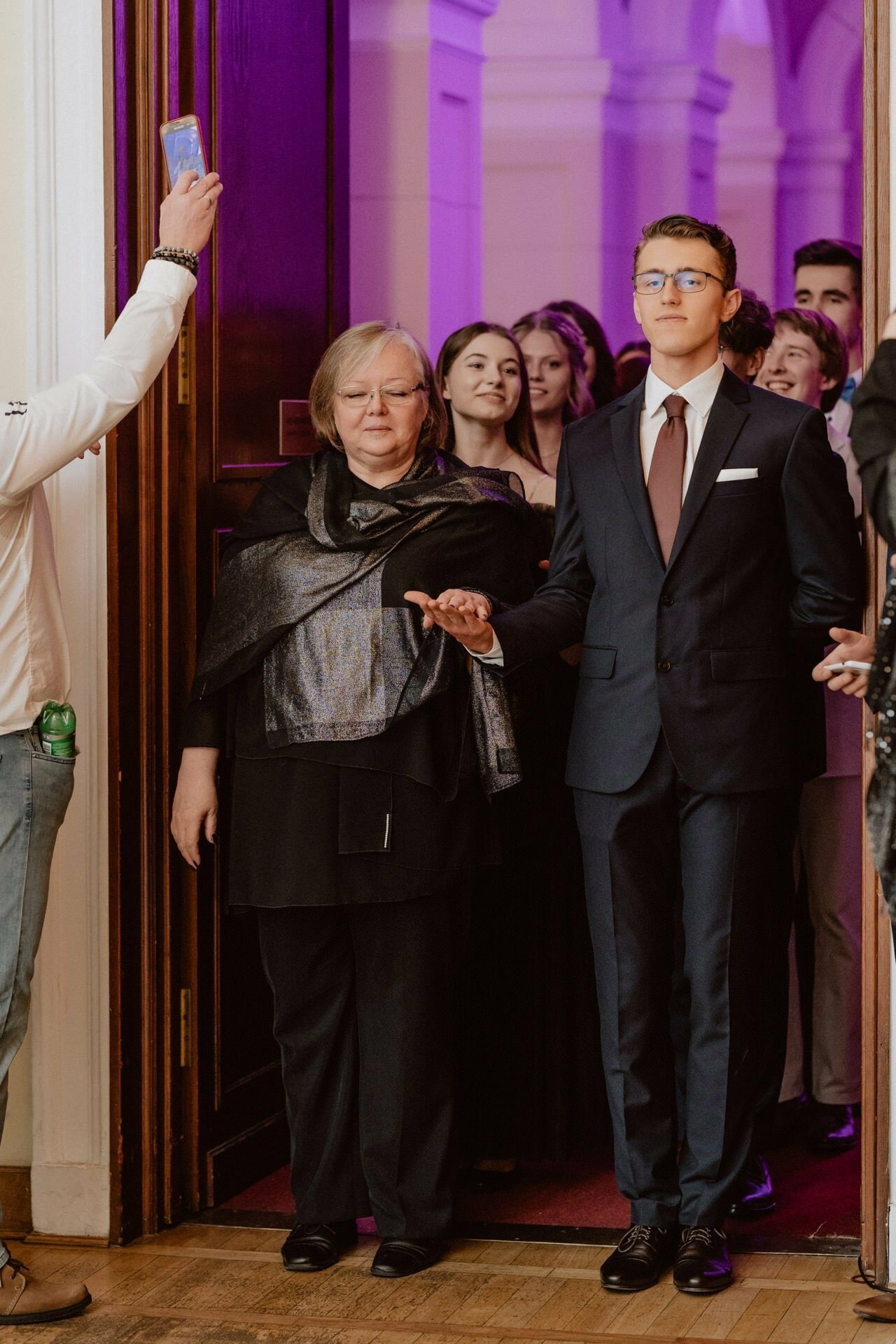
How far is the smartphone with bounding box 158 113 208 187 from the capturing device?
3.16 meters

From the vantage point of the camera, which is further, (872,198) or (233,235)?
(233,235)

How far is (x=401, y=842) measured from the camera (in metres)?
3.07

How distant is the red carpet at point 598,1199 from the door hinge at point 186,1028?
0.33m

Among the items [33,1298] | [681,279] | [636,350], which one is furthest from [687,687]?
[636,350]

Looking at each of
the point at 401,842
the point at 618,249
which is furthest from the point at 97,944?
the point at 618,249

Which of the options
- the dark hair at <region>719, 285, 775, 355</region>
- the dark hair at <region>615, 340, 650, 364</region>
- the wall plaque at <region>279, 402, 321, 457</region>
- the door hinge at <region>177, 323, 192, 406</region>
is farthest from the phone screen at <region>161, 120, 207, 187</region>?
the dark hair at <region>615, 340, 650, 364</region>

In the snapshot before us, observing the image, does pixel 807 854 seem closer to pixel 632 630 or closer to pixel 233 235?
pixel 632 630

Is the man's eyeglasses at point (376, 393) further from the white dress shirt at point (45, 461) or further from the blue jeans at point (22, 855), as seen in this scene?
the blue jeans at point (22, 855)

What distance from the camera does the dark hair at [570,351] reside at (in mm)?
4402

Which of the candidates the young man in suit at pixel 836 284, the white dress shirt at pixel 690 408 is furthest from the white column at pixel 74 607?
the young man in suit at pixel 836 284

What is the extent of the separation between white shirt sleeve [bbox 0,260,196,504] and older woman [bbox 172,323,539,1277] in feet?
1.27

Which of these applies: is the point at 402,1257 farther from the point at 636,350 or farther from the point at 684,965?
the point at 636,350

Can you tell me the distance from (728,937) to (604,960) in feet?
0.75

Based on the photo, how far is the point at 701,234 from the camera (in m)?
2.97
